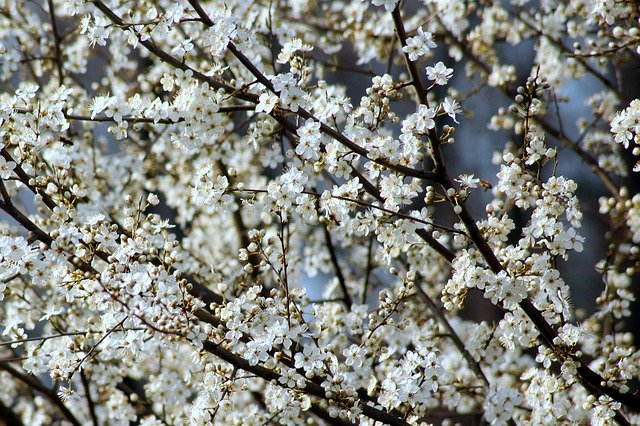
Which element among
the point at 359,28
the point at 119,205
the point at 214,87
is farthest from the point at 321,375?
the point at 359,28

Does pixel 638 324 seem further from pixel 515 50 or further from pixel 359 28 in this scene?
pixel 359 28

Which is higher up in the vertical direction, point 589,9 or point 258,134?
point 589,9

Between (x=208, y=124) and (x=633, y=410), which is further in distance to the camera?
(x=633, y=410)

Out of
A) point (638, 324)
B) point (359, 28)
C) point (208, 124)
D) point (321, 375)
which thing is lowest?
point (321, 375)

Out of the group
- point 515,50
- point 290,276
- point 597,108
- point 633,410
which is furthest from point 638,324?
point 633,410

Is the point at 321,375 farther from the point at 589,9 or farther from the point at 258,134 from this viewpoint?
the point at 589,9

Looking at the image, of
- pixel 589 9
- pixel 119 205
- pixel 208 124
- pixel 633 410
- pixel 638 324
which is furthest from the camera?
pixel 638 324

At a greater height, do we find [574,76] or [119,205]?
[574,76]

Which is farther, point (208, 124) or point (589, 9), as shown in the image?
point (589, 9)

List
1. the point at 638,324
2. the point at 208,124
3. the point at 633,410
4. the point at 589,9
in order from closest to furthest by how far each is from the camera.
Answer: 1. the point at 208,124
2. the point at 633,410
3. the point at 589,9
4. the point at 638,324
